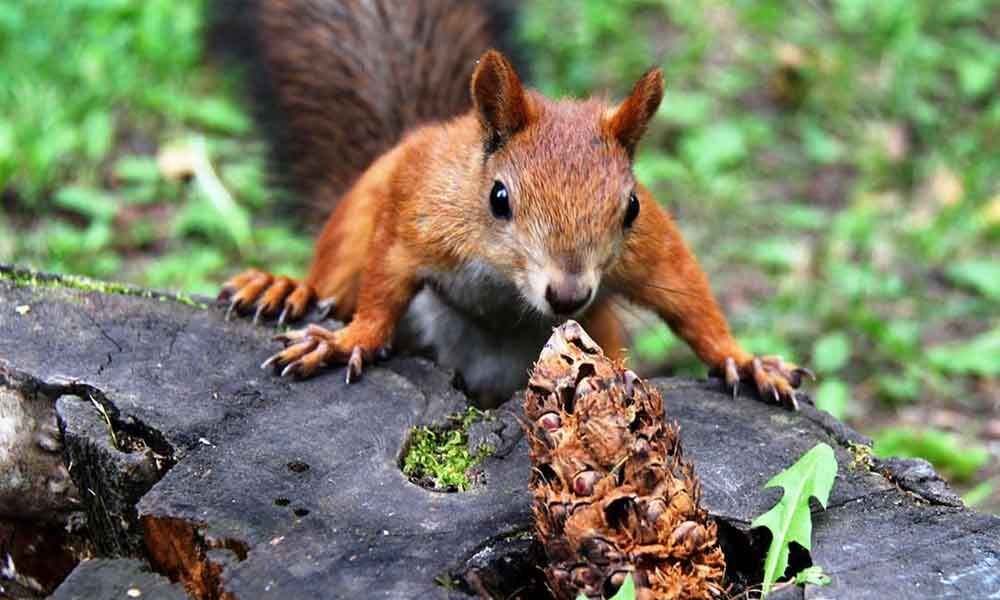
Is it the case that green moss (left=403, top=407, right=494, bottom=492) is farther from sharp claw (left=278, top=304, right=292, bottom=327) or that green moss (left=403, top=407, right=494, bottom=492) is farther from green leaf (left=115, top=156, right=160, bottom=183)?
green leaf (left=115, top=156, right=160, bottom=183)

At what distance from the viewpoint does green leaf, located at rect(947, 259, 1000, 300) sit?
3.72 meters

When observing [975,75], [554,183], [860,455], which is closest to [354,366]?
[554,183]

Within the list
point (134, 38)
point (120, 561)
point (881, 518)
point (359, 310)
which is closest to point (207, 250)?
point (134, 38)

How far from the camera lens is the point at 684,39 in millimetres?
4992

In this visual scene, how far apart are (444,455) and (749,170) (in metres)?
2.85

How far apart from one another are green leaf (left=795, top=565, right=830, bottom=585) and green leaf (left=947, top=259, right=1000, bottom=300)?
96.0 inches

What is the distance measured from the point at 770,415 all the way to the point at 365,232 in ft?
3.15

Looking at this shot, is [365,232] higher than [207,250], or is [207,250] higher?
[365,232]

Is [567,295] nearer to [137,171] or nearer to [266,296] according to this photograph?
[266,296]

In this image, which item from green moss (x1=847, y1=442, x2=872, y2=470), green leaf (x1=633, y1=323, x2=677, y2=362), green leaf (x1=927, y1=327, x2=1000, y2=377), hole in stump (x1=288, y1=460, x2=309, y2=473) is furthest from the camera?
green leaf (x1=633, y1=323, x2=677, y2=362)

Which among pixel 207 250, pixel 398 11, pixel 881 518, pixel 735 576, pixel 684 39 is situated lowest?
pixel 207 250

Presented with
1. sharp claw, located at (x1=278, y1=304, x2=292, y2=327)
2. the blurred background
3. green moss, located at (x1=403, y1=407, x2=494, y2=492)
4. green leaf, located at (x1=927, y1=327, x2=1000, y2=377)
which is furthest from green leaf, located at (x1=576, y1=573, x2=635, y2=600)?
green leaf, located at (x1=927, y1=327, x2=1000, y2=377)

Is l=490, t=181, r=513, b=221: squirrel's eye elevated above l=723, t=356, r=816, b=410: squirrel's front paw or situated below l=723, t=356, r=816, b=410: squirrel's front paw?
above

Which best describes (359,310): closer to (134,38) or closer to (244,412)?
(244,412)
